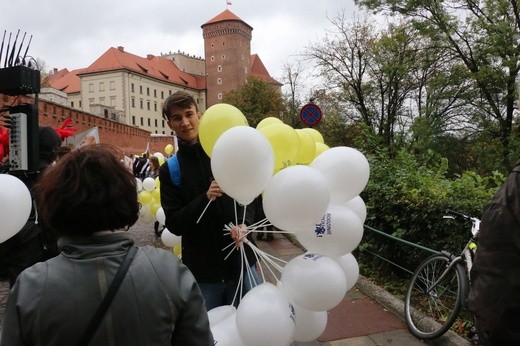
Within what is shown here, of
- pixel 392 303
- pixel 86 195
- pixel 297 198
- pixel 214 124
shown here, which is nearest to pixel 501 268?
pixel 297 198

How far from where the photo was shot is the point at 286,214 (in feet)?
7.23

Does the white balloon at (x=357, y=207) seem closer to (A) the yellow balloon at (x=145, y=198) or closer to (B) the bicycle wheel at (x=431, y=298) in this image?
(B) the bicycle wheel at (x=431, y=298)

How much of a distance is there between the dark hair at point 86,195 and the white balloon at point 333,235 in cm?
139

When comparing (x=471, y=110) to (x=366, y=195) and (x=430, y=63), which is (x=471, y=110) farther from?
(x=366, y=195)

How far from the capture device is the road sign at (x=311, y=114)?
1048 cm

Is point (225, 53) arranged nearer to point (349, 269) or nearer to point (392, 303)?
point (392, 303)

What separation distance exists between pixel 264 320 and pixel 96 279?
3.80ft

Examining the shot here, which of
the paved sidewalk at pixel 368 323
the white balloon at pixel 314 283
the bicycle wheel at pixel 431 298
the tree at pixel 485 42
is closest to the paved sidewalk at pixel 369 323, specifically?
the paved sidewalk at pixel 368 323

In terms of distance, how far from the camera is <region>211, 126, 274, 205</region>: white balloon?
215 cm

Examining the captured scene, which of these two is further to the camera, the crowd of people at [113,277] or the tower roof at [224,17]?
→ the tower roof at [224,17]

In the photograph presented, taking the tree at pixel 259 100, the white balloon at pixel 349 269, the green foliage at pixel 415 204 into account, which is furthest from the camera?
the tree at pixel 259 100

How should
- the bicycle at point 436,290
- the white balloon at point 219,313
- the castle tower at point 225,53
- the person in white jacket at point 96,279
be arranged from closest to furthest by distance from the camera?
1. the person in white jacket at point 96,279
2. the white balloon at point 219,313
3. the bicycle at point 436,290
4. the castle tower at point 225,53

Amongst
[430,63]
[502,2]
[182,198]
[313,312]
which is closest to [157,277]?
[182,198]

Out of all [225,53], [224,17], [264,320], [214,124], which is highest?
[224,17]
